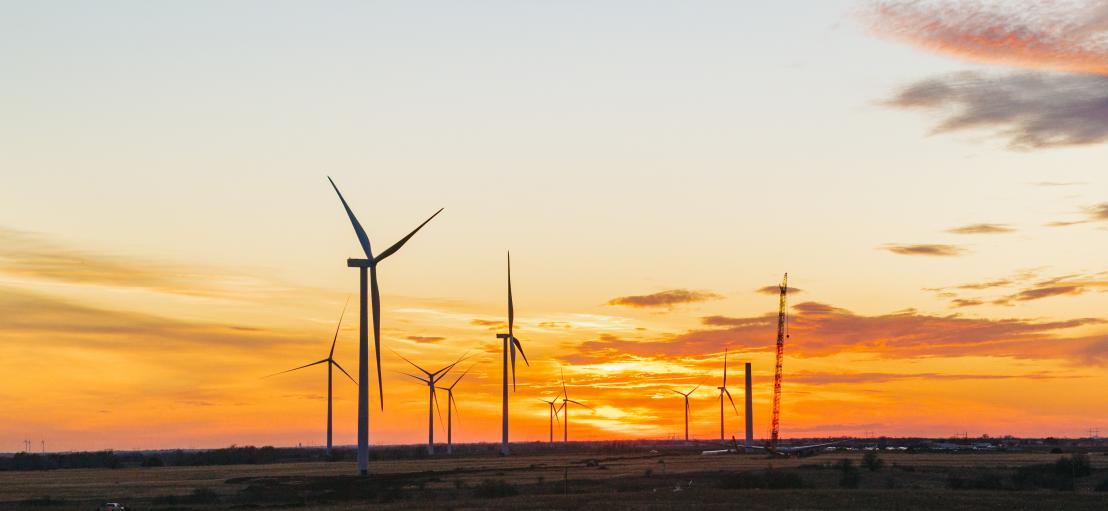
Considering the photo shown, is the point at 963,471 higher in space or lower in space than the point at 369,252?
lower

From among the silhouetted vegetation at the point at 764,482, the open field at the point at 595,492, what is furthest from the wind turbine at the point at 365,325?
the silhouetted vegetation at the point at 764,482

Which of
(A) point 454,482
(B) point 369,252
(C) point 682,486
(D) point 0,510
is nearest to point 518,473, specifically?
(A) point 454,482

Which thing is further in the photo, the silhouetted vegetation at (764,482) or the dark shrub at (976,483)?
the silhouetted vegetation at (764,482)

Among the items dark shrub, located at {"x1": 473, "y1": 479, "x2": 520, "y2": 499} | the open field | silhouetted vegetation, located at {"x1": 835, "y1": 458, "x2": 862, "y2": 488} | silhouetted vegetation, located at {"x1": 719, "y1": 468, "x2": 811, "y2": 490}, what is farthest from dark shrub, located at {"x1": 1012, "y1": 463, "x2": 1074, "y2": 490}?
dark shrub, located at {"x1": 473, "y1": 479, "x2": 520, "y2": 499}

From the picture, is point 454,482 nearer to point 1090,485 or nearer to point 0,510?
point 0,510

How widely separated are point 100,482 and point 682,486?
259ft

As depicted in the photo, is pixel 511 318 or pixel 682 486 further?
pixel 511 318

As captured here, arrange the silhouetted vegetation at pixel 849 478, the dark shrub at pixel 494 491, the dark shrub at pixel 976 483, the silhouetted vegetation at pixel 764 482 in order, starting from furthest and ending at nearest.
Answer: the silhouetted vegetation at pixel 849 478, the silhouetted vegetation at pixel 764 482, the dark shrub at pixel 976 483, the dark shrub at pixel 494 491

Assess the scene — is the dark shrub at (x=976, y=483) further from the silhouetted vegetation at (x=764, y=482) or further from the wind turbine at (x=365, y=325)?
the wind turbine at (x=365, y=325)

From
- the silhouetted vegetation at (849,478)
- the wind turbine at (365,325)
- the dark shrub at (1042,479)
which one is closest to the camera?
the dark shrub at (1042,479)

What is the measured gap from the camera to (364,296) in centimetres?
13788

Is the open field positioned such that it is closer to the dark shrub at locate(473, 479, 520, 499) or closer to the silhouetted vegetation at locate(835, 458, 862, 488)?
the dark shrub at locate(473, 479, 520, 499)

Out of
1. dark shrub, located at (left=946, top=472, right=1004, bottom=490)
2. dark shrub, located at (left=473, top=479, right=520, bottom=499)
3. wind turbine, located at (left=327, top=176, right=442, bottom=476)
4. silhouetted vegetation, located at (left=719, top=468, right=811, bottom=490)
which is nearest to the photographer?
dark shrub, located at (left=473, top=479, right=520, bottom=499)

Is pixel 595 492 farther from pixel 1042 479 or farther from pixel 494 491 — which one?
pixel 1042 479
